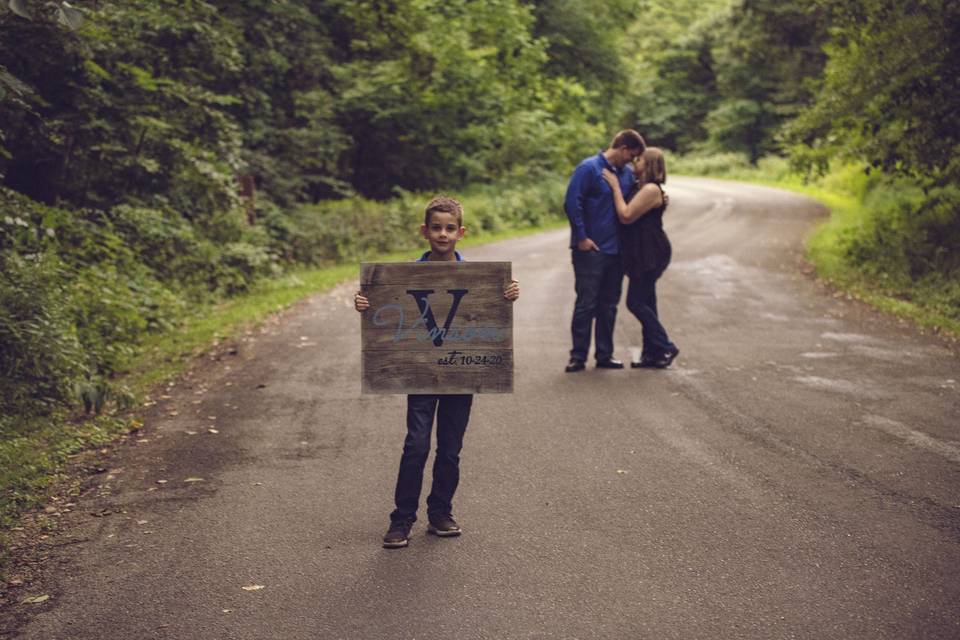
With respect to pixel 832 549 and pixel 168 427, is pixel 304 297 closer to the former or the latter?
pixel 168 427

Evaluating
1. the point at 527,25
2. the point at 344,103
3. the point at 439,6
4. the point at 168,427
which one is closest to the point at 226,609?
the point at 168,427

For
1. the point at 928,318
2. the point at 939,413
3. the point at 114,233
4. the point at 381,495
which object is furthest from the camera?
the point at 114,233

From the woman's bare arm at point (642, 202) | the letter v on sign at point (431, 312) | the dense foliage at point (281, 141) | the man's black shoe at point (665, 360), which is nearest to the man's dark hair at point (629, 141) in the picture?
the woman's bare arm at point (642, 202)

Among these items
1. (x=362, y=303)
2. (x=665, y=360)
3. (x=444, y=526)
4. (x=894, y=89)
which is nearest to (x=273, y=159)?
(x=894, y=89)

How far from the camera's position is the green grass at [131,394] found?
19.8 ft

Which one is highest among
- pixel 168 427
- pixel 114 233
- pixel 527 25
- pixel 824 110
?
pixel 527 25

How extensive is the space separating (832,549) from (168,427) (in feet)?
16.7

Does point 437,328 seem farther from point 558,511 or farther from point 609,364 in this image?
point 609,364

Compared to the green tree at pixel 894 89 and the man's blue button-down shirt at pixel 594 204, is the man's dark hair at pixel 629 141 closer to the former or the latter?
the man's blue button-down shirt at pixel 594 204

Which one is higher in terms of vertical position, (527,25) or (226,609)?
(527,25)

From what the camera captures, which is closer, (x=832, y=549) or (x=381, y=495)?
→ (x=832, y=549)

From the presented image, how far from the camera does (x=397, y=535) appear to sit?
495 cm

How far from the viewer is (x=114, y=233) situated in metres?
13.4

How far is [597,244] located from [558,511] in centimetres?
420
